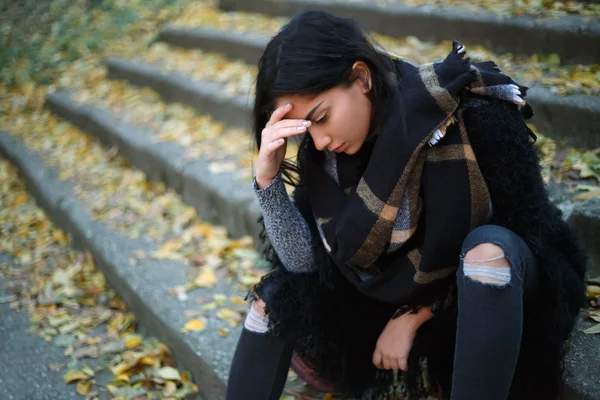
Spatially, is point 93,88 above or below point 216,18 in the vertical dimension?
below

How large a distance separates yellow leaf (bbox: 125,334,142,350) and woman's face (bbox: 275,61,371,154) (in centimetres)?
157

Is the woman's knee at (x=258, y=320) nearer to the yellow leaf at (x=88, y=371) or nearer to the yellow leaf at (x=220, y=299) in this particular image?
the yellow leaf at (x=220, y=299)

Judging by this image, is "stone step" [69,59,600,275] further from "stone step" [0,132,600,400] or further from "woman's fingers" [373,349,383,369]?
"woman's fingers" [373,349,383,369]

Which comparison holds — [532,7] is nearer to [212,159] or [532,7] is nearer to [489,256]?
[212,159]

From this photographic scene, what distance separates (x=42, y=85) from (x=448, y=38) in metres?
4.39

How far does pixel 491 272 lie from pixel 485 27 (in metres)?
2.46

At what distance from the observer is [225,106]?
13.3 feet

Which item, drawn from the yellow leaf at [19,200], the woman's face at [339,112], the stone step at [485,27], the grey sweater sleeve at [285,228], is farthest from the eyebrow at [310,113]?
the yellow leaf at [19,200]

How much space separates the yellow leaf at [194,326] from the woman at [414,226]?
2.22 ft

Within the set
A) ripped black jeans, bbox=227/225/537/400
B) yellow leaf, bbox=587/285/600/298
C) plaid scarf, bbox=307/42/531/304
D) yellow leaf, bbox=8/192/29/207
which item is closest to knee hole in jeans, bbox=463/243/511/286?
ripped black jeans, bbox=227/225/537/400

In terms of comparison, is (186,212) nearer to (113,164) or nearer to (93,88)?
(113,164)

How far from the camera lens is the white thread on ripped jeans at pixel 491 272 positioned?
4.57 ft

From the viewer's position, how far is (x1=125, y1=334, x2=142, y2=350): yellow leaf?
275 cm

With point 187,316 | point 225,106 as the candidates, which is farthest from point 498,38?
point 187,316
